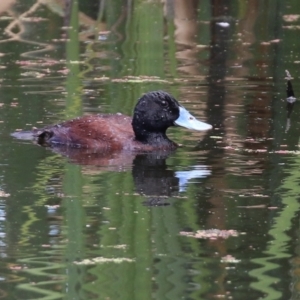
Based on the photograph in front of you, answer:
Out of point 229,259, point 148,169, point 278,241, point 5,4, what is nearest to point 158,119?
point 148,169

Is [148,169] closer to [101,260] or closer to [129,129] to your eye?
[129,129]

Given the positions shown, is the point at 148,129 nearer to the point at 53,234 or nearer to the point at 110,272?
the point at 53,234

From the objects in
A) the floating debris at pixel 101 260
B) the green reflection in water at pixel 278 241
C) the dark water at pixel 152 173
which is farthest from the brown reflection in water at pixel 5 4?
the floating debris at pixel 101 260

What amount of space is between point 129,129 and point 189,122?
49cm

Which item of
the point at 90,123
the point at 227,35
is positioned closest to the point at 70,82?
the point at 90,123

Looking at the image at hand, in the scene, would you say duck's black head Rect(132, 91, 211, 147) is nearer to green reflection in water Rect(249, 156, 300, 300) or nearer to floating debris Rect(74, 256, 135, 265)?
green reflection in water Rect(249, 156, 300, 300)

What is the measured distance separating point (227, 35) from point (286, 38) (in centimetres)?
82

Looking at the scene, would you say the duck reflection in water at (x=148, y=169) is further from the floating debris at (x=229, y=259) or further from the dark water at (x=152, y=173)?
the floating debris at (x=229, y=259)

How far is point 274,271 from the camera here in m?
4.91

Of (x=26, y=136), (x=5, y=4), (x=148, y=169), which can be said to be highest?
(x=5, y=4)

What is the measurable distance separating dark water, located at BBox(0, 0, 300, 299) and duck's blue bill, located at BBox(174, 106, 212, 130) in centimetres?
15

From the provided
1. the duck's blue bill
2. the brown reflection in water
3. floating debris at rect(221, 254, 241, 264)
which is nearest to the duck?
the duck's blue bill

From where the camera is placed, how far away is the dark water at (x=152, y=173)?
16.0 ft

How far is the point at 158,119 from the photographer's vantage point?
854 centimetres
